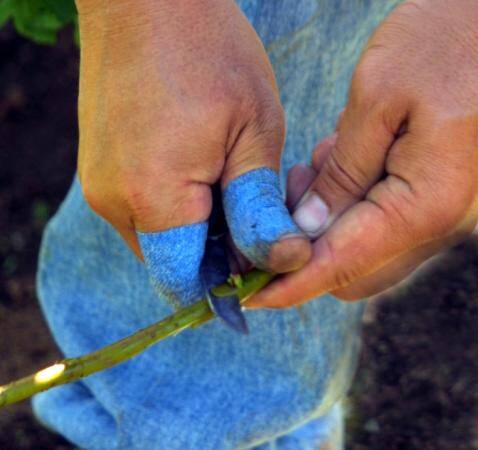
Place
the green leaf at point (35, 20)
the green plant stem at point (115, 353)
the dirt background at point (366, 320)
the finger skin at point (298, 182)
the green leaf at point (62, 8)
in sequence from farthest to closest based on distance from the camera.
Result: the dirt background at point (366, 320) → the green leaf at point (35, 20) → the green leaf at point (62, 8) → the finger skin at point (298, 182) → the green plant stem at point (115, 353)

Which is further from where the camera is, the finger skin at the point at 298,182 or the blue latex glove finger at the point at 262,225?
the finger skin at the point at 298,182

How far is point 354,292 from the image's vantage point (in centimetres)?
109

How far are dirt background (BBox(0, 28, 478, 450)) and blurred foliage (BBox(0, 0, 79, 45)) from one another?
701 millimetres

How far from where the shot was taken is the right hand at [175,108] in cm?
89

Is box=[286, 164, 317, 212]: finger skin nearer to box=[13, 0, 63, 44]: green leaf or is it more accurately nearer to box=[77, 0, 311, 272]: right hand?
box=[77, 0, 311, 272]: right hand

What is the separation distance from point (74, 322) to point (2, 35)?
132cm

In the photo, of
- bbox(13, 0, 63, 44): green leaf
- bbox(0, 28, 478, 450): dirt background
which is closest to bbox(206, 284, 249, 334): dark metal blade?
bbox(13, 0, 63, 44): green leaf

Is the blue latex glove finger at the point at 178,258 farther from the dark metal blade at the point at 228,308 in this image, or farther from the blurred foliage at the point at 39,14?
the blurred foliage at the point at 39,14

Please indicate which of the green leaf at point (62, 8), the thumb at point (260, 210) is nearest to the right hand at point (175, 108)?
the thumb at point (260, 210)

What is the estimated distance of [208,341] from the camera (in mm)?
1367

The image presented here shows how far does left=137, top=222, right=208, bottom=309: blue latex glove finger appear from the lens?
923mm

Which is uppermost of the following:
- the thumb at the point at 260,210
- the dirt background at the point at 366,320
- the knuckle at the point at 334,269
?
the thumb at the point at 260,210

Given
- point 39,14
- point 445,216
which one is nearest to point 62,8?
point 39,14

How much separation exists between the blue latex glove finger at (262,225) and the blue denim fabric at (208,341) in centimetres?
31
